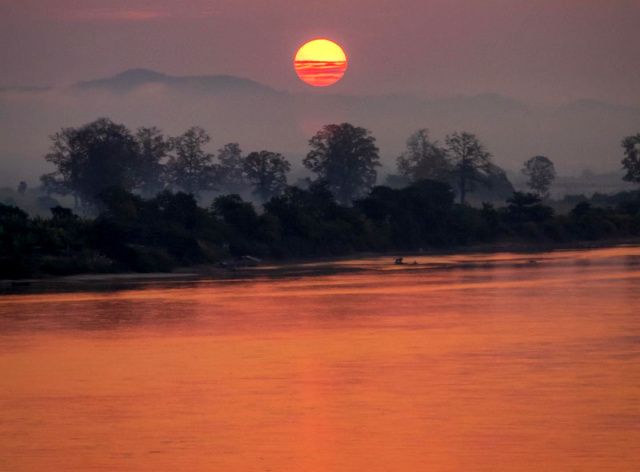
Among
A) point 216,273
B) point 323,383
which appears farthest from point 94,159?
point 323,383

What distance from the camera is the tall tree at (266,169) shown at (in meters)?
89.8

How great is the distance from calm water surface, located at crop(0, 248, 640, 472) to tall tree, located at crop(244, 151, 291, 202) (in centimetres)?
5616

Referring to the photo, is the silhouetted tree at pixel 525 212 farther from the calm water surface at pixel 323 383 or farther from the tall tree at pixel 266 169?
the calm water surface at pixel 323 383

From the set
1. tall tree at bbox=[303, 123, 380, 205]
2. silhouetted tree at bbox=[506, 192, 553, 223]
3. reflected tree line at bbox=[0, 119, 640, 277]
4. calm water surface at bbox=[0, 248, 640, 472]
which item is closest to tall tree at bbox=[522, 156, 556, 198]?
→ reflected tree line at bbox=[0, 119, 640, 277]

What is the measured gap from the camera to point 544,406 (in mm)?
16188

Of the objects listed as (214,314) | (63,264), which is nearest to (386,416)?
(214,314)

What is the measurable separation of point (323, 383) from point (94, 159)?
76939 mm

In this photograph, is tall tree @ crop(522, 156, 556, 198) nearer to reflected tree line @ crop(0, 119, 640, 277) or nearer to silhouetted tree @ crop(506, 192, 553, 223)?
reflected tree line @ crop(0, 119, 640, 277)

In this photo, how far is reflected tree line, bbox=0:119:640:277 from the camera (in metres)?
46.0

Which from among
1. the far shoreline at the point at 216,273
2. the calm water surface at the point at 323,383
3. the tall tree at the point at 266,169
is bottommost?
the calm water surface at the point at 323,383

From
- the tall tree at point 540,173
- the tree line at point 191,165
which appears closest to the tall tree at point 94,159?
the tree line at point 191,165

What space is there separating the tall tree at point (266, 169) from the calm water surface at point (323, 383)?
2211 inches

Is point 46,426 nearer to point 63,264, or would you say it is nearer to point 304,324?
point 304,324

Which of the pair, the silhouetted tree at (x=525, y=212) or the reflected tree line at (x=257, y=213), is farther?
the silhouetted tree at (x=525, y=212)
